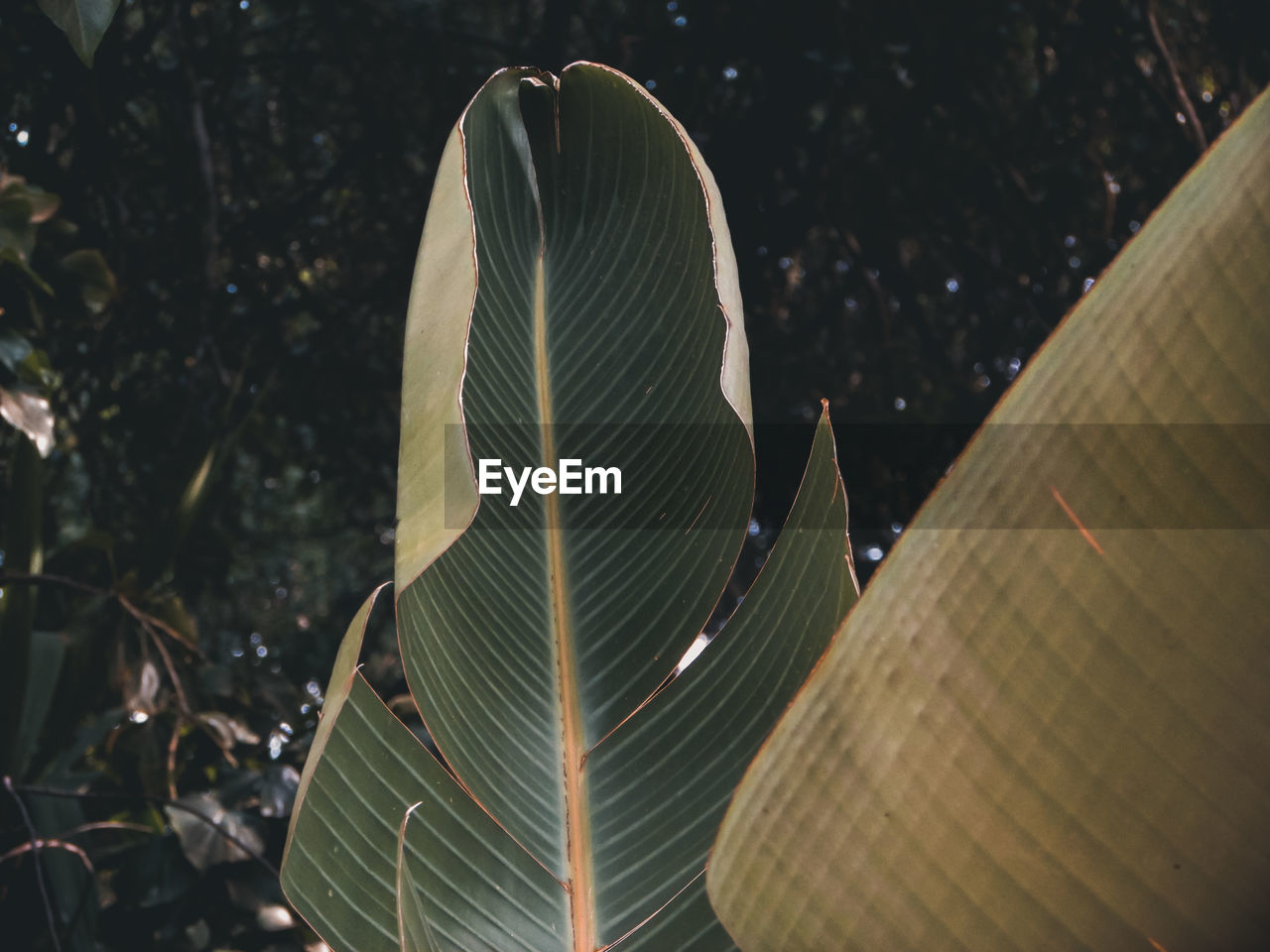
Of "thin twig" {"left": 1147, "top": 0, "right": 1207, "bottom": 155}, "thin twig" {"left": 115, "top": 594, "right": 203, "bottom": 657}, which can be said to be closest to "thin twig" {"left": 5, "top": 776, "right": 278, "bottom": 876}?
"thin twig" {"left": 115, "top": 594, "right": 203, "bottom": 657}

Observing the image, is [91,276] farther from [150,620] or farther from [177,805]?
[177,805]

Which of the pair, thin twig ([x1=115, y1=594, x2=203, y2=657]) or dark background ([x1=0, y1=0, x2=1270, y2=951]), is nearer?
thin twig ([x1=115, y1=594, x2=203, y2=657])

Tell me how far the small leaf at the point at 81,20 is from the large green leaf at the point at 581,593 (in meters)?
0.27

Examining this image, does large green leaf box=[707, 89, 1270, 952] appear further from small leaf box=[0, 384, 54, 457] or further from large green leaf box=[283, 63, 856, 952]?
small leaf box=[0, 384, 54, 457]

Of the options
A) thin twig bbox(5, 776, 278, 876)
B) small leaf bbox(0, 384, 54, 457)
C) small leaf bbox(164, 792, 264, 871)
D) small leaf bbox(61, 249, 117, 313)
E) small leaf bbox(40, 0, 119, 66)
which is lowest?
small leaf bbox(164, 792, 264, 871)

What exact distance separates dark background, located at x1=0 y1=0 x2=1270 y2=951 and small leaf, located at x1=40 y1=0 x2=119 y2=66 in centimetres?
131

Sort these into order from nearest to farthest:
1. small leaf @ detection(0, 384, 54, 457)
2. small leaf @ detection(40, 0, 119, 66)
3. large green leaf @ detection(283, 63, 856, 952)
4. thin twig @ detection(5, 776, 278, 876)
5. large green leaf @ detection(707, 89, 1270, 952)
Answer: large green leaf @ detection(707, 89, 1270, 952) < large green leaf @ detection(283, 63, 856, 952) < small leaf @ detection(40, 0, 119, 66) < thin twig @ detection(5, 776, 278, 876) < small leaf @ detection(0, 384, 54, 457)

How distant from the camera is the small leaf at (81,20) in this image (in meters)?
0.53

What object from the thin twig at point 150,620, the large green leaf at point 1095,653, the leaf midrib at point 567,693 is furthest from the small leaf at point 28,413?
the large green leaf at point 1095,653

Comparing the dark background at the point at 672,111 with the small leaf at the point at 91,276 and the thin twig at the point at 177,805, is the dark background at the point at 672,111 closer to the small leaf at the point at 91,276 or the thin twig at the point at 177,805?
the small leaf at the point at 91,276

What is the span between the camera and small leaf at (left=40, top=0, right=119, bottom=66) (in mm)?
533

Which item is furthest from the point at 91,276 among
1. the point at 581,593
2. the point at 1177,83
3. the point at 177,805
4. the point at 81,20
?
the point at 1177,83

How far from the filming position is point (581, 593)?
0.43 m

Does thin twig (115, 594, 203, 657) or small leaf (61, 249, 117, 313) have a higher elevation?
small leaf (61, 249, 117, 313)
